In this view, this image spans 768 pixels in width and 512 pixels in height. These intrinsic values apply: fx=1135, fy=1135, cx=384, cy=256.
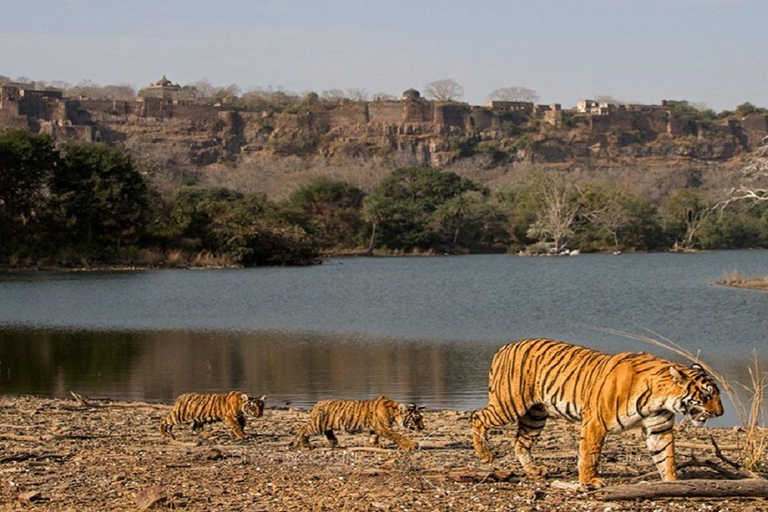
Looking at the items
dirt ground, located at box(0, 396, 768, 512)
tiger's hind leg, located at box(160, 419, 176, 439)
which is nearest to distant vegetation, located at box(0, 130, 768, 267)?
dirt ground, located at box(0, 396, 768, 512)

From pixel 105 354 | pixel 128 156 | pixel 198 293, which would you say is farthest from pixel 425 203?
pixel 105 354

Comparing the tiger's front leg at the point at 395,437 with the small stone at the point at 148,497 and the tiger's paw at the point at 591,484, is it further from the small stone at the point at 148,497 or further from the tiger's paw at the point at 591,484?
the small stone at the point at 148,497

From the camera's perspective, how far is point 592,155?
146m

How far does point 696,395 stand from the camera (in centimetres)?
633

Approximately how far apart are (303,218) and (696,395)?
5599cm

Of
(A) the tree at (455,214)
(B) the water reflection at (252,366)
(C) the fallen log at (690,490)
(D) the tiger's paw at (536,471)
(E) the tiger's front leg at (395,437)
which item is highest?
(C) the fallen log at (690,490)

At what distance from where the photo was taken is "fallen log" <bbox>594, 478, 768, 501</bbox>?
6.43 m

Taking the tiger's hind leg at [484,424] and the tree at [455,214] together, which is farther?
the tree at [455,214]

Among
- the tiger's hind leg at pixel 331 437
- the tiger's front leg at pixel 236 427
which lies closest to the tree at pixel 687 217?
the tiger's front leg at pixel 236 427

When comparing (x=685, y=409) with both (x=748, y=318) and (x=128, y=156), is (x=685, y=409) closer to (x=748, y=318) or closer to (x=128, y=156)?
(x=748, y=318)

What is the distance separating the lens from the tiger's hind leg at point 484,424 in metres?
7.54

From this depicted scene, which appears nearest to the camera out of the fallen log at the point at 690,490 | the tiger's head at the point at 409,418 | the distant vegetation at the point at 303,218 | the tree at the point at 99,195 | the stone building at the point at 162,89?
Answer: the fallen log at the point at 690,490

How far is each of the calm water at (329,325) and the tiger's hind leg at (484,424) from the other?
13.6 feet

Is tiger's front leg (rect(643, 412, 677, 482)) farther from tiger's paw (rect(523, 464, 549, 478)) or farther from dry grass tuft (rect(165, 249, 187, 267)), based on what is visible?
dry grass tuft (rect(165, 249, 187, 267))
